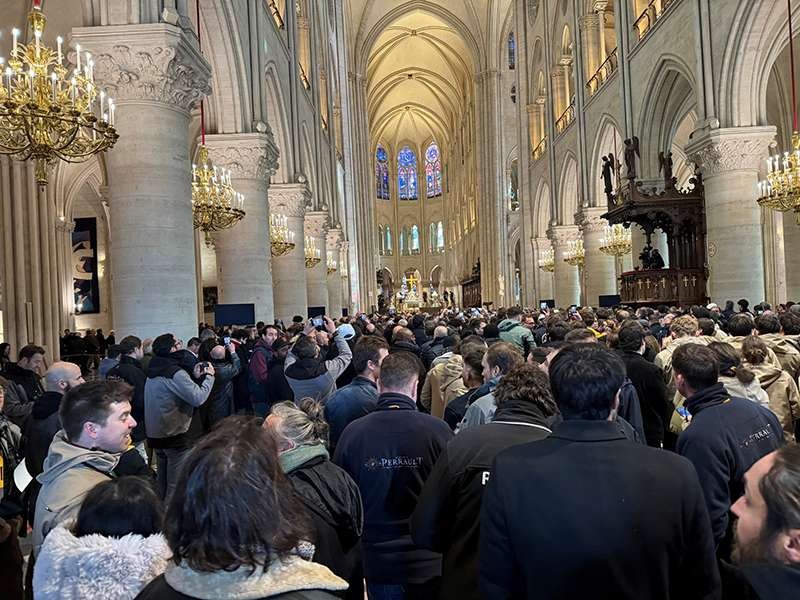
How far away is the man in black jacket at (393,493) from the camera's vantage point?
3.22 m

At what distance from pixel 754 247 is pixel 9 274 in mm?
16618

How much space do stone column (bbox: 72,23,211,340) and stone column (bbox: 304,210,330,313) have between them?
1431 centimetres

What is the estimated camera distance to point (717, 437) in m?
3.21

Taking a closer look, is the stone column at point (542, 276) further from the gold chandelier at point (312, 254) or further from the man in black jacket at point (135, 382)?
the man in black jacket at point (135, 382)

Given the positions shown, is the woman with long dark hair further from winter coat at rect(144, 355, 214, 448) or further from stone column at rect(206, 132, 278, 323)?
stone column at rect(206, 132, 278, 323)

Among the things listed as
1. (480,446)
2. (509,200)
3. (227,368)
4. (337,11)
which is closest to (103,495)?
(480,446)

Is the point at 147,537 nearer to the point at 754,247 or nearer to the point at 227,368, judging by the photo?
the point at 227,368

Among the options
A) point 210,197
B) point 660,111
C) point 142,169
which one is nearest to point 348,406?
point 142,169

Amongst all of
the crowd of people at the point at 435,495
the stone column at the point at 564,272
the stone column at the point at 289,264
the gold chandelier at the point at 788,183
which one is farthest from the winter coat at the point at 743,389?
the stone column at the point at 564,272

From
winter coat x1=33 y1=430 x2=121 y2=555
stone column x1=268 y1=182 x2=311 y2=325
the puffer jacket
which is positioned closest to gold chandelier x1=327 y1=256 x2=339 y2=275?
stone column x1=268 y1=182 x2=311 y2=325

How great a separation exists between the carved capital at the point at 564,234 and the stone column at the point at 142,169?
2300 centimetres

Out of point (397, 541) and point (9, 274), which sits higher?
point (9, 274)

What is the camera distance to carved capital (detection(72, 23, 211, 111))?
816 centimetres

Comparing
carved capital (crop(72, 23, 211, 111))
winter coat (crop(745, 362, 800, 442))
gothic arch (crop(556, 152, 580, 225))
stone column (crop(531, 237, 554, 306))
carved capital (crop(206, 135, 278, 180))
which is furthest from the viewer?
stone column (crop(531, 237, 554, 306))
